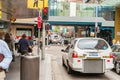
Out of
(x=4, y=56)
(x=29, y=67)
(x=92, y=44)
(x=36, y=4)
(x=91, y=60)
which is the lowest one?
(x=91, y=60)

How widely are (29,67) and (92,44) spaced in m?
6.11

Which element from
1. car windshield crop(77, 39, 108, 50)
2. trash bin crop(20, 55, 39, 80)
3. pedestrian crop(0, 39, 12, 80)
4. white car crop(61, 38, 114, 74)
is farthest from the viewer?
car windshield crop(77, 39, 108, 50)

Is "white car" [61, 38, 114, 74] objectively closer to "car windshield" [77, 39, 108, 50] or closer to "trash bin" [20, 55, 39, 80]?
"car windshield" [77, 39, 108, 50]

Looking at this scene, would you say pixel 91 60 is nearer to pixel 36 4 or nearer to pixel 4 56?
pixel 36 4

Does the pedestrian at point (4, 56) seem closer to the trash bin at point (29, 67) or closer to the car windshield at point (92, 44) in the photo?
the trash bin at point (29, 67)

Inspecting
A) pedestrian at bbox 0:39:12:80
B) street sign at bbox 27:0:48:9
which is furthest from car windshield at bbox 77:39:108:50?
pedestrian at bbox 0:39:12:80

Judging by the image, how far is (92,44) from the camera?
1380 cm

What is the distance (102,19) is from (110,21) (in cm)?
148

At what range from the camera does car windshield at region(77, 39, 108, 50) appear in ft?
44.7

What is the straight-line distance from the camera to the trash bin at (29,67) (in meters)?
8.05

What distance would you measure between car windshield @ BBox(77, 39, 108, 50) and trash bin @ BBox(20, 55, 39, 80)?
5.56m

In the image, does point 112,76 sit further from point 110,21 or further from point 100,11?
point 100,11

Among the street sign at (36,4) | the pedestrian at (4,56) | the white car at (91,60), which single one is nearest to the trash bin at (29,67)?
the pedestrian at (4,56)

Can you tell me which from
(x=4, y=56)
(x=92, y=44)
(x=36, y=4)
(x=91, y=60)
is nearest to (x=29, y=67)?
(x=4, y=56)
